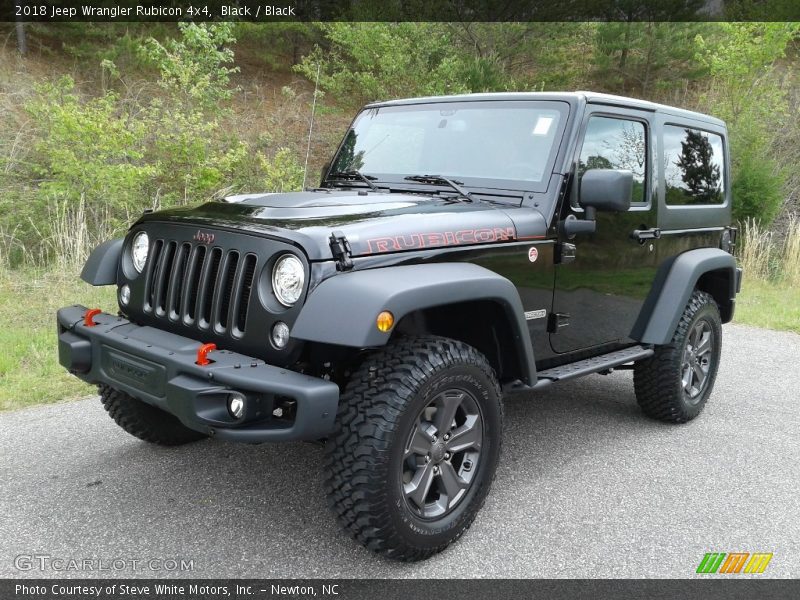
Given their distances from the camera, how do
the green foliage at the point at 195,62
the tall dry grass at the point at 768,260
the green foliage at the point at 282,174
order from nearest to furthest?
1. the green foliage at the point at 282,174
2. the green foliage at the point at 195,62
3. the tall dry grass at the point at 768,260

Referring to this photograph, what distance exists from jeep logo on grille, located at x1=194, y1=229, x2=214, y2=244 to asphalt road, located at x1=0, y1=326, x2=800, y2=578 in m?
1.27

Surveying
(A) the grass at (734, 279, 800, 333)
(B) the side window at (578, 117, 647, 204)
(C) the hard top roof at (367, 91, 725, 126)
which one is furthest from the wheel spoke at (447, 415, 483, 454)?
(A) the grass at (734, 279, 800, 333)

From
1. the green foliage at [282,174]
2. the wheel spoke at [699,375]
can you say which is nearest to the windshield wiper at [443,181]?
the wheel spoke at [699,375]

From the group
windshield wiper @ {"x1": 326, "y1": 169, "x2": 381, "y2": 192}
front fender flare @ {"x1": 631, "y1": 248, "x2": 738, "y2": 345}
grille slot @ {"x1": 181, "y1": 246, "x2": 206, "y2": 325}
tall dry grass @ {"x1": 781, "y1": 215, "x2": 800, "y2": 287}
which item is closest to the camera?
grille slot @ {"x1": 181, "y1": 246, "x2": 206, "y2": 325}

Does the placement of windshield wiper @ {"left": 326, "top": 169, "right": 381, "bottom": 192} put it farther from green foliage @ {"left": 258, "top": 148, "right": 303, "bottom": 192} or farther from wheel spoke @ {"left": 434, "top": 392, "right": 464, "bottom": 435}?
green foliage @ {"left": 258, "top": 148, "right": 303, "bottom": 192}

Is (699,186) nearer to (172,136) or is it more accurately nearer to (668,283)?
(668,283)

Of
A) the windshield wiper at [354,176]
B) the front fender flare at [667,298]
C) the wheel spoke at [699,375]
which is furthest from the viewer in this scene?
the wheel spoke at [699,375]

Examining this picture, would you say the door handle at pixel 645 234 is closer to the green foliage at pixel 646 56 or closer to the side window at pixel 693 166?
the side window at pixel 693 166

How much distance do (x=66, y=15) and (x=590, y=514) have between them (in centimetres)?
1695

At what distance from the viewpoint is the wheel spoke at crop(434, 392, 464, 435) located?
9.74ft

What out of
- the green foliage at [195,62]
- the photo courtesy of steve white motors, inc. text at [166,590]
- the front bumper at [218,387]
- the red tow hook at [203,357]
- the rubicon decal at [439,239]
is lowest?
the photo courtesy of steve white motors, inc. text at [166,590]

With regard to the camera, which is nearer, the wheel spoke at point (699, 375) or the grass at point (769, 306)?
the wheel spoke at point (699, 375)

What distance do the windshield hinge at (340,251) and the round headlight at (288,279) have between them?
0.14 metres

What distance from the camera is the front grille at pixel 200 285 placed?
2.89m
